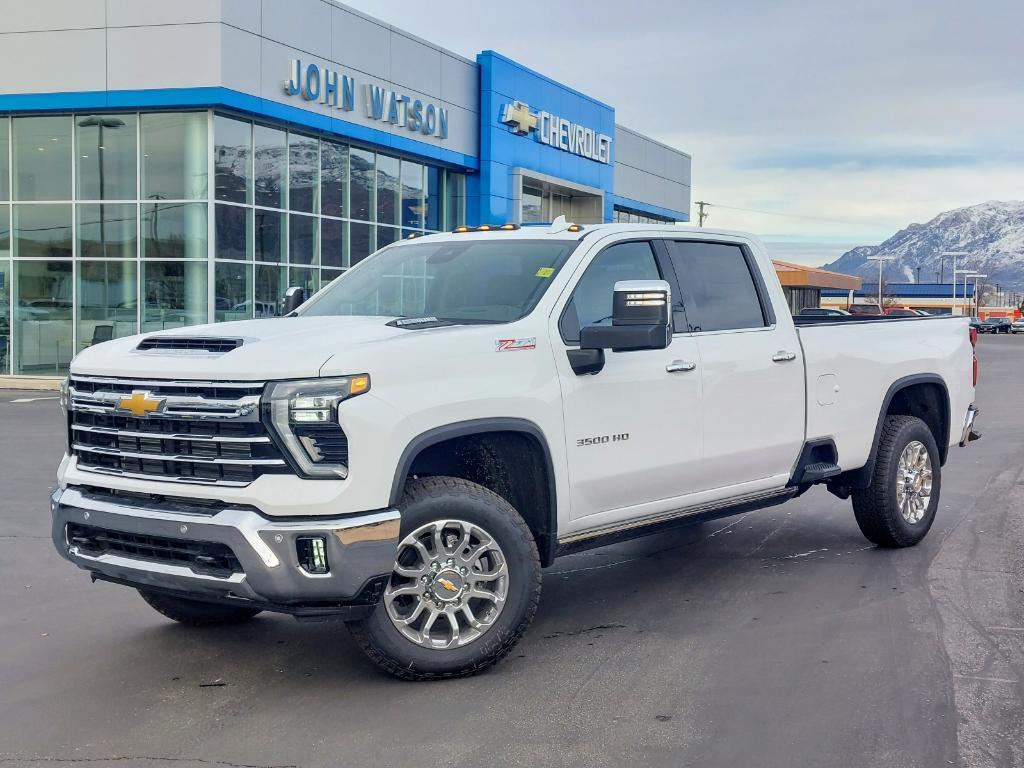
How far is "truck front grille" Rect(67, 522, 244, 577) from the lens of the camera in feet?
15.3

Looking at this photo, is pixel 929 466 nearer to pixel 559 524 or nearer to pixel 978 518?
pixel 978 518

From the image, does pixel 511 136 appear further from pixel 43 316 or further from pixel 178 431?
pixel 178 431

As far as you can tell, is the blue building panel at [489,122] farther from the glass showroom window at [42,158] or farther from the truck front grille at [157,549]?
the truck front grille at [157,549]

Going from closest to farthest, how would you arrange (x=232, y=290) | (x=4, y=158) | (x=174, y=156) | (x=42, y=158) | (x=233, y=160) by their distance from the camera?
1. (x=174, y=156)
2. (x=233, y=160)
3. (x=232, y=290)
4. (x=42, y=158)
5. (x=4, y=158)

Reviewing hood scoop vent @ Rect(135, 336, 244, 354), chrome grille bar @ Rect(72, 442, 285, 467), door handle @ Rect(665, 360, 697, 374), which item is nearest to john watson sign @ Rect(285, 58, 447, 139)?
door handle @ Rect(665, 360, 697, 374)

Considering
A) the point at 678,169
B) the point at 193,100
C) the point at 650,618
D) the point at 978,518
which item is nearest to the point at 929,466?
the point at 978,518

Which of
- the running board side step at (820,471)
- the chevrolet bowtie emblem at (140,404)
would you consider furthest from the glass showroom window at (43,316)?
the chevrolet bowtie emblem at (140,404)

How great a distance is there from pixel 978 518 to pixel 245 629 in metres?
5.87

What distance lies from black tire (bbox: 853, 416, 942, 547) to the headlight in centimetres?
434

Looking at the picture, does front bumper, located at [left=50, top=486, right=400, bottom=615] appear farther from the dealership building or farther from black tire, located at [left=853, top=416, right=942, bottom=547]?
the dealership building

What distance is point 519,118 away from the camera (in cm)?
3506

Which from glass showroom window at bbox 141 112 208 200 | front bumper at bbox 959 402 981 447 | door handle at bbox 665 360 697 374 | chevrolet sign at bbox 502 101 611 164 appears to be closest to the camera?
door handle at bbox 665 360 697 374

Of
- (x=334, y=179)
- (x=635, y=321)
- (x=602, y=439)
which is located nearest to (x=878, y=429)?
(x=602, y=439)

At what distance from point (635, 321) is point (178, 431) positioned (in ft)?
6.77
